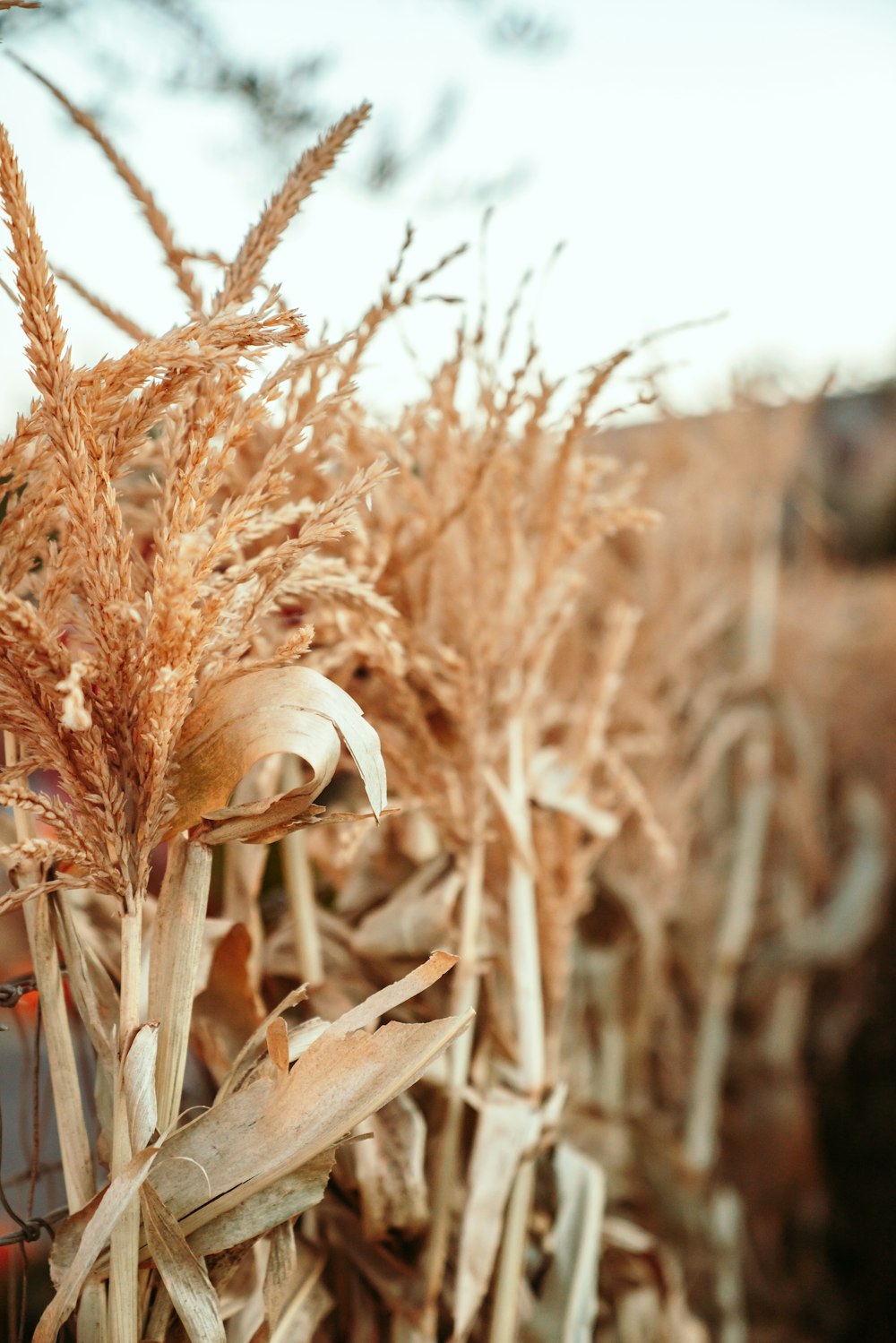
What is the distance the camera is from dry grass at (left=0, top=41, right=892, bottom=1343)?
0.38 m

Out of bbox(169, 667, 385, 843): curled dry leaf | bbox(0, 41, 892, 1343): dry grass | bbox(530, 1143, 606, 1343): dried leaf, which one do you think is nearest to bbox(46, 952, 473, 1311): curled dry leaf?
bbox(0, 41, 892, 1343): dry grass

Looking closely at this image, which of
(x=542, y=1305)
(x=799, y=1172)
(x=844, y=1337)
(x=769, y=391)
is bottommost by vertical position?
(x=844, y=1337)

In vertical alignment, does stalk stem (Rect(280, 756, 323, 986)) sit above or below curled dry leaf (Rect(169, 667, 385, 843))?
below

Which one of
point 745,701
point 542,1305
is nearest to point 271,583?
point 542,1305

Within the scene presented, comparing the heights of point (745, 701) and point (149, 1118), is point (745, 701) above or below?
above

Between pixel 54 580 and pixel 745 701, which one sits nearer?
pixel 54 580

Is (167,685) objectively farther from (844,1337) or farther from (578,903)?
(844,1337)

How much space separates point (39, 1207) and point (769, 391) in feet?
6.17

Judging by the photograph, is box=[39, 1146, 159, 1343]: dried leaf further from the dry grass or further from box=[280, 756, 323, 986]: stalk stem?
Result: box=[280, 756, 323, 986]: stalk stem

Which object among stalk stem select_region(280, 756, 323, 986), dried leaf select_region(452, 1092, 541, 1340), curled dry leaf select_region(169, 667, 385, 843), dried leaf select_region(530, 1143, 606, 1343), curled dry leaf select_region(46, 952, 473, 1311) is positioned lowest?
dried leaf select_region(530, 1143, 606, 1343)

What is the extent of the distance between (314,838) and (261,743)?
18.6 inches

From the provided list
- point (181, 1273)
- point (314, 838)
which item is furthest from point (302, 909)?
point (181, 1273)

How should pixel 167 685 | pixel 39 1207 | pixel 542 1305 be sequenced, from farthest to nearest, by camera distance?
pixel 39 1207
pixel 542 1305
pixel 167 685

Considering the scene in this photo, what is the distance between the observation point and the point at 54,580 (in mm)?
388
